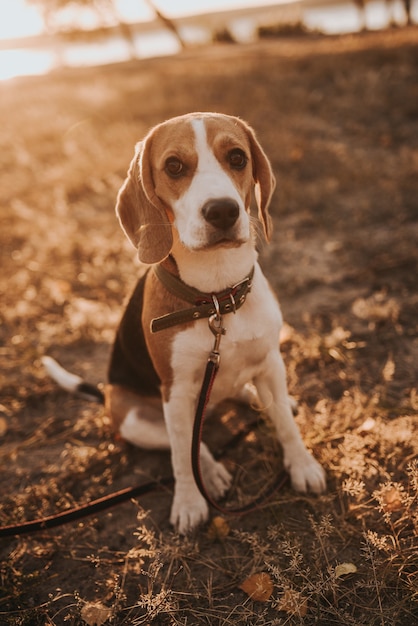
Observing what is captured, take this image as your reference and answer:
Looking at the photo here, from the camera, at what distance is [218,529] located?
2.72m

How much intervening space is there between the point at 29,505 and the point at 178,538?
103 cm

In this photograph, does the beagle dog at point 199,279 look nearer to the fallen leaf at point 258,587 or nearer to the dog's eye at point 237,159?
the dog's eye at point 237,159

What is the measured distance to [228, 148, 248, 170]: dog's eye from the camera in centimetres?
248

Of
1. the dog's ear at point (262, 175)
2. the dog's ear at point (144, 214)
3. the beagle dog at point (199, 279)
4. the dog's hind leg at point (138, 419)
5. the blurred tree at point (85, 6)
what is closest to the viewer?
the beagle dog at point (199, 279)

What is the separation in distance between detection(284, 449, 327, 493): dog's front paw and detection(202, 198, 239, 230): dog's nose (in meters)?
1.46

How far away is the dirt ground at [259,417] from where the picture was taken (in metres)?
2.37

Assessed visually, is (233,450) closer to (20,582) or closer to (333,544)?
(333,544)

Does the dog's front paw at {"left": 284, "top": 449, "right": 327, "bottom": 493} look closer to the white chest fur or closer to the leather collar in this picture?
the white chest fur

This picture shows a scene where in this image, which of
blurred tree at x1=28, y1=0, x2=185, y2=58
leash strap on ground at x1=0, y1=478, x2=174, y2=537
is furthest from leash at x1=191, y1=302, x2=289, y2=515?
blurred tree at x1=28, y1=0, x2=185, y2=58

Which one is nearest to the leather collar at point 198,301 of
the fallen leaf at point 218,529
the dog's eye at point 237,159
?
the dog's eye at point 237,159

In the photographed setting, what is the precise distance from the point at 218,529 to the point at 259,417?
2.52 feet

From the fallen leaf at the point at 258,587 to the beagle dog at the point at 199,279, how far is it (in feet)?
1.65

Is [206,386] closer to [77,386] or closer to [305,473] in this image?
[305,473]

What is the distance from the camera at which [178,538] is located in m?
2.68
